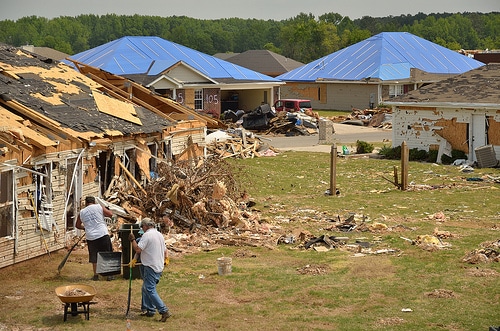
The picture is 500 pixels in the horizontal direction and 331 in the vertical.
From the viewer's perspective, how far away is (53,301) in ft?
52.7

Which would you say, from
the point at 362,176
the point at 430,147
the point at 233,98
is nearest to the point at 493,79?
the point at 430,147

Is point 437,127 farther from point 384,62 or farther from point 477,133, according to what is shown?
point 384,62

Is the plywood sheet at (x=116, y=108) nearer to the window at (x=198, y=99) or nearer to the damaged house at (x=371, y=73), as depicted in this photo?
the window at (x=198, y=99)

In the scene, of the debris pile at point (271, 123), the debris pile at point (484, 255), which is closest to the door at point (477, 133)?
the debris pile at point (271, 123)

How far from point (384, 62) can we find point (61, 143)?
57491 millimetres

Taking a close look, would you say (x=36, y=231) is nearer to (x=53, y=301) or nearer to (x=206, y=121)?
(x=53, y=301)

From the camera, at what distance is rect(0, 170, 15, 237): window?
60.2 ft

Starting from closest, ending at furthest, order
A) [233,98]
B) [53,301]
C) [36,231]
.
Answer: [53,301] < [36,231] < [233,98]

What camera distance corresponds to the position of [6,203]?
18.4 meters

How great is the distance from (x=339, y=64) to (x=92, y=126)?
2210 inches

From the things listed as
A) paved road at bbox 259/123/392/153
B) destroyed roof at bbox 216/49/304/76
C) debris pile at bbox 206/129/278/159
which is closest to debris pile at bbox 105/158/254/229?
debris pile at bbox 206/129/278/159

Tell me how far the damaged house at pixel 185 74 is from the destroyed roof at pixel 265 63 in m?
27.0

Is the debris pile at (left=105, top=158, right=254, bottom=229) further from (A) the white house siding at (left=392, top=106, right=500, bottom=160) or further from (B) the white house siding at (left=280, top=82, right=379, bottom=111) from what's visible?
(B) the white house siding at (left=280, top=82, right=379, bottom=111)

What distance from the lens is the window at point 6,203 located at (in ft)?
60.2
